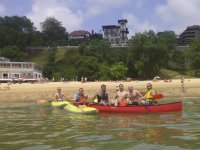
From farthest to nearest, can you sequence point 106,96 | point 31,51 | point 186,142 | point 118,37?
point 118,37 → point 31,51 → point 106,96 → point 186,142

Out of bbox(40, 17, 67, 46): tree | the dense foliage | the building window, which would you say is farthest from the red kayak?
bbox(40, 17, 67, 46): tree

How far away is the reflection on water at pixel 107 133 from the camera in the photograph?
40.5ft

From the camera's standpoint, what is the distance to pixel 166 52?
8488 cm

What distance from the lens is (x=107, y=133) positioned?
1481 centimetres

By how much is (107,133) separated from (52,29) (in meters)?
134

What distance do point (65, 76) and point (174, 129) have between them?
71.4 m

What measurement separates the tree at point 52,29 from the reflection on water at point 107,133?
127 metres

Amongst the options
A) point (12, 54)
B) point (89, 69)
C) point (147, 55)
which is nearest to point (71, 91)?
point (89, 69)

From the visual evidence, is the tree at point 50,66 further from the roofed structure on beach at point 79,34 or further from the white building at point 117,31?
the white building at point 117,31

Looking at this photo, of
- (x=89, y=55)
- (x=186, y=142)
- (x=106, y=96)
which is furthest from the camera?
(x=89, y=55)

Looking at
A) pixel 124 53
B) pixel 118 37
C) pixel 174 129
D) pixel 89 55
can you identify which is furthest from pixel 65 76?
pixel 118 37

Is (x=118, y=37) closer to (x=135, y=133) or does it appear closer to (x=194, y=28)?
(x=194, y=28)

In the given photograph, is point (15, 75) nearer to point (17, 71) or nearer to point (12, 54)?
point (17, 71)

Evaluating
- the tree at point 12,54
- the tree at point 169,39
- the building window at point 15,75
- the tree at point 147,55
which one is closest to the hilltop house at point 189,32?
the tree at point 169,39
